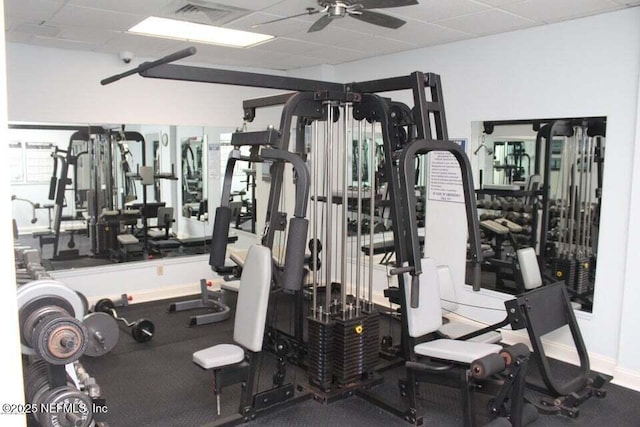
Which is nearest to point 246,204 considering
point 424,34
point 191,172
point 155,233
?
point 191,172

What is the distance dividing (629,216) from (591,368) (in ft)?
3.73

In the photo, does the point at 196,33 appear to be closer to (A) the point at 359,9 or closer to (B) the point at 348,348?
(A) the point at 359,9

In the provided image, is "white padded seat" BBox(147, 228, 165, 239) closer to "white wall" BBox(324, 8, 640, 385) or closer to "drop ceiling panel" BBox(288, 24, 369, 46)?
"drop ceiling panel" BBox(288, 24, 369, 46)

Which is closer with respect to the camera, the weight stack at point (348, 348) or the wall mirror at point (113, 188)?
the weight stack at point (348, 348)

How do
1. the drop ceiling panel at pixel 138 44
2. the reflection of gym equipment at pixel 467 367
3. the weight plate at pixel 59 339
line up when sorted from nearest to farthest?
the weight plate at pixel 59 339
the reflection of gym equipment at pixel 467 367
the drop ceiling panel at pixel 138 44

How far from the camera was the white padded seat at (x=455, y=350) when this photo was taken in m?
2.71

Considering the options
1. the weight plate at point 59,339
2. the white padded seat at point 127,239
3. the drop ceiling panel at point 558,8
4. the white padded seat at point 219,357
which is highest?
the drop ceiling panel at point 558,8

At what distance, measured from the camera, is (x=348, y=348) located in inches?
123

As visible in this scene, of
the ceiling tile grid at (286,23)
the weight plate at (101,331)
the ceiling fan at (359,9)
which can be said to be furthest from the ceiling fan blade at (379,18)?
the weight plate at (101,331)

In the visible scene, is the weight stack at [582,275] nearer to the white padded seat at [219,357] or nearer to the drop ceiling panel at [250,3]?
the white padded seat at [219,357]

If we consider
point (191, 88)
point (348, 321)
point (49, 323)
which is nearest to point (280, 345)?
point (348, 321)

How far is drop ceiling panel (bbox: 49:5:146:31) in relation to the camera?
137 inches

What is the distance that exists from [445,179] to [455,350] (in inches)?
81.9

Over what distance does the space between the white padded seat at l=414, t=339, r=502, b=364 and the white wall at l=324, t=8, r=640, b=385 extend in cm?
130
